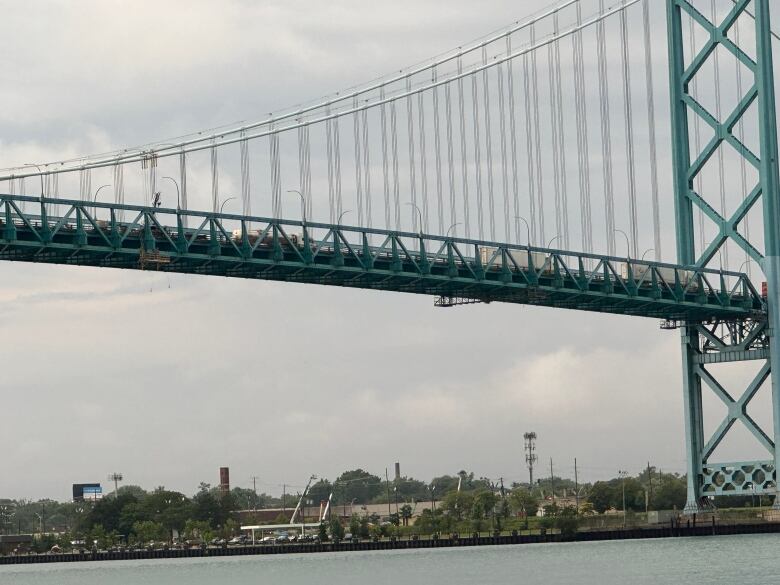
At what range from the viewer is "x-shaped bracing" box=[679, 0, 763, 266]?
8550 cm

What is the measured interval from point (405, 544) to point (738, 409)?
3628 centimetres

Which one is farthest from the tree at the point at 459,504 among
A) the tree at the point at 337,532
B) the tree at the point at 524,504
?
the tree at the point at 337,532

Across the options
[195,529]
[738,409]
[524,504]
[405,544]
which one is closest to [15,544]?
[195,529]

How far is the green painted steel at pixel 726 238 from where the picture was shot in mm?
85375

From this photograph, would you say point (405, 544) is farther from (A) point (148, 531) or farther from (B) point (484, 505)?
(A) point (148, 531)

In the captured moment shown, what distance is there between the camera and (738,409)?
8562cm

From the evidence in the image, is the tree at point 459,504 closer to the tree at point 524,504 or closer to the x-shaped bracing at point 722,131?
the tree at point 524,504

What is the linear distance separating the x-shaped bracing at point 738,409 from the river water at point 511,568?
181 inches

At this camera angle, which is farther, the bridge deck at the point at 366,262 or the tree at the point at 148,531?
the tree at the point at 148,531

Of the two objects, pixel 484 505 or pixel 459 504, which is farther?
pixel 459 504

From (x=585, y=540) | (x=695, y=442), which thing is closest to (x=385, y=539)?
(x=585, y=540)

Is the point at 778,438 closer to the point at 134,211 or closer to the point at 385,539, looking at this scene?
the point at 134,211

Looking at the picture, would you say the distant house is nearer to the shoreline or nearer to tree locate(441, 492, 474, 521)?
the shoreline

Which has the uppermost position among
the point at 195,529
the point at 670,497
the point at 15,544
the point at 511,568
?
the point at 670,497
